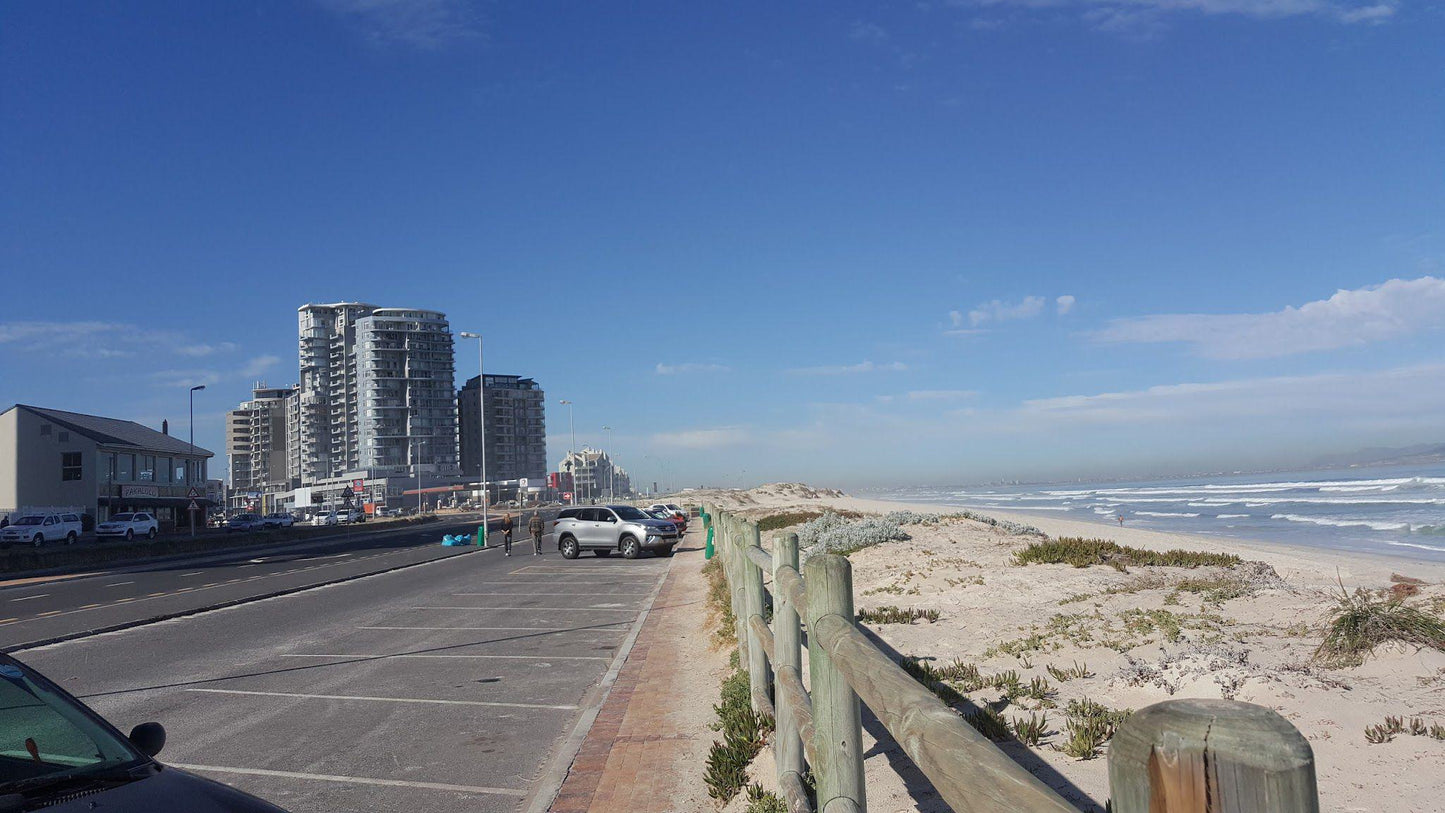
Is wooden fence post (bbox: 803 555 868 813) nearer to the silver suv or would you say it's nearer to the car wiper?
the car wiper

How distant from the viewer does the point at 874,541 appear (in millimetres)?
21469

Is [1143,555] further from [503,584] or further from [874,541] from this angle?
[503,584]

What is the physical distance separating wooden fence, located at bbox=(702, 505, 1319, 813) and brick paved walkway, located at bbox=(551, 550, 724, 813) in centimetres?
105

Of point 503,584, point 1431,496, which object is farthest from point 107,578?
point 1431,496

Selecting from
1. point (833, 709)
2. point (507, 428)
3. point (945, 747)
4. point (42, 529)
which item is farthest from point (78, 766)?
point (507, 428)

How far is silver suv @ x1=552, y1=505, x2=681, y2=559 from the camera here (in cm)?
2973

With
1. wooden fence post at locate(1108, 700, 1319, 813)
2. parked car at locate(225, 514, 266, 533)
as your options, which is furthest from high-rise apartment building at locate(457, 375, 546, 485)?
wooden fence post at locate(1108, 700, 1319, 813)

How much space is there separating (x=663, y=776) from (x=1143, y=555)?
12036 millimetres

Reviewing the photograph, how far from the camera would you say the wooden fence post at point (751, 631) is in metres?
6.90

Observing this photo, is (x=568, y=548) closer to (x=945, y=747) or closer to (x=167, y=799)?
(x=167, y=799)

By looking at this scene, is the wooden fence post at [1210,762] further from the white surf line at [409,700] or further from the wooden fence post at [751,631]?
the white surf line at [409,700]

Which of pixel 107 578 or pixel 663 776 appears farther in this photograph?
pixel 107 578

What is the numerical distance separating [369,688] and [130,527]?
50.0m

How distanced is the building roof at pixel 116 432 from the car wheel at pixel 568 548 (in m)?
48.9
